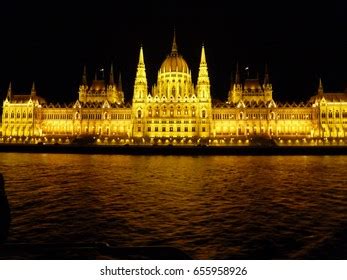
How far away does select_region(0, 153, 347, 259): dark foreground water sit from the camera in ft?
37.2

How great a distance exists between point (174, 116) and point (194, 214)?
7400cm

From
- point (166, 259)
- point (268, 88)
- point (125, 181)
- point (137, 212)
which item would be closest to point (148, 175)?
point (125, 181)

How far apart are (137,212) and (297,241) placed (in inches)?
275

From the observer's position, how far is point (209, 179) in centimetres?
2688

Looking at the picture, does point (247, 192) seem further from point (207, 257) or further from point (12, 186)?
point (12, 186)

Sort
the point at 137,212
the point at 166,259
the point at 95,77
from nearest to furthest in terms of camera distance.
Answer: the point at 166,259 < the point at 137,212 < the point at 95,77

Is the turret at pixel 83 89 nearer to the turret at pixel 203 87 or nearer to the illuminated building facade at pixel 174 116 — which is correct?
the illuminated building facade at pixel 174 116

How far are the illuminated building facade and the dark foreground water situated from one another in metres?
61.4

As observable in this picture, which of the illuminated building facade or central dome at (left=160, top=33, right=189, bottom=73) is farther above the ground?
central dome at (left=160, top=33, right=189, bottom=73)

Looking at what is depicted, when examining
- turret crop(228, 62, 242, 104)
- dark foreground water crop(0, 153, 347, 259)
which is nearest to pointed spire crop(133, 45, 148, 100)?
turret crop(228, 62, 242, 104)

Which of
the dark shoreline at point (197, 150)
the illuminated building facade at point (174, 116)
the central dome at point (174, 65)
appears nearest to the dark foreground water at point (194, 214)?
the dark shoreline at point (197, 150)

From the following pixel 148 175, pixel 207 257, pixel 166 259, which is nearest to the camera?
pixel 166 259

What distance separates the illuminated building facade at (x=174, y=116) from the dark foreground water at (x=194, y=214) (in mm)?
61365

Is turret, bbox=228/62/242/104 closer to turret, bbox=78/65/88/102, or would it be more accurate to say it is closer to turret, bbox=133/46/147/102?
turret, bbox=133/46/147/102
